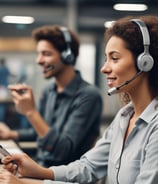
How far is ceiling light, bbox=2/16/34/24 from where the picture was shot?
5922mm

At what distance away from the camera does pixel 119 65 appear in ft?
4.99

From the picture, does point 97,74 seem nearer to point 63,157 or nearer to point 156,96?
point 63,157

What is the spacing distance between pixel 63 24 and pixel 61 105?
374 centimetres

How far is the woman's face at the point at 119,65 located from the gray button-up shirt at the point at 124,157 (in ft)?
0.37

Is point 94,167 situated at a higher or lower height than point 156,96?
lower

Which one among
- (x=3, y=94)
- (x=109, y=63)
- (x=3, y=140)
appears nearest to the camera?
(x=109, y=63)

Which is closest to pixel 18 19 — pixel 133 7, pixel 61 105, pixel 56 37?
pixel 133 7

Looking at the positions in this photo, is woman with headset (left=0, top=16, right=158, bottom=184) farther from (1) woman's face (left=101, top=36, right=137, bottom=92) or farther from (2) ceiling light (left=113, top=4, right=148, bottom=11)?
(2) ceiling light (left=113, top=4, right=148, bottom=11)

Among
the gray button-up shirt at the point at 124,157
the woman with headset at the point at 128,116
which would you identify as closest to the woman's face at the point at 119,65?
the woman with headset at the point at 128,116

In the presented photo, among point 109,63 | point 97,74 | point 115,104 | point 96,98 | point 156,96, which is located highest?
point 109,63

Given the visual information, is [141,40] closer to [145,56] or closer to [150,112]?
[145,56]

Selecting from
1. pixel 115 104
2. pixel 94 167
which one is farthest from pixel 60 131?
pixel 115 104

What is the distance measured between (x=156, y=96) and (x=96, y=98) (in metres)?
0.87

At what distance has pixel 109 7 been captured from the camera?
6121 mm
